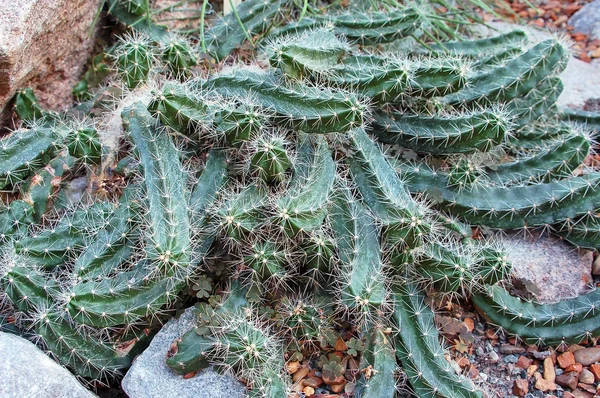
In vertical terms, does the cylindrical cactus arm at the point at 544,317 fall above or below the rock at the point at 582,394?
above

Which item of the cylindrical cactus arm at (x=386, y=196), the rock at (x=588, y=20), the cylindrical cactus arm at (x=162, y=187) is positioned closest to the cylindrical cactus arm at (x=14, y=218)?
the cylindrical cactus arm at (x=162, y=187)

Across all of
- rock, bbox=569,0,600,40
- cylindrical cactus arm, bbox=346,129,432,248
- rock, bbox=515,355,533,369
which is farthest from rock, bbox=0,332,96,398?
rock, bbox=569,0,600,40

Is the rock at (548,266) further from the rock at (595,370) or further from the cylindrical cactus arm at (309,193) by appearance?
the cylindrical cactus arm at (309,193)

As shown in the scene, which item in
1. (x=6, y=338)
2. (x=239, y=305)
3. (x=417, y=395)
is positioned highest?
(x=6, y=338)

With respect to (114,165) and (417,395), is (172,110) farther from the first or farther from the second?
(417,395)

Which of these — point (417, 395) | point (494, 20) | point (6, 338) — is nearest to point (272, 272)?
point (417, 395)

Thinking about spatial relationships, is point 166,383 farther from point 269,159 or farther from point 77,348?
point 269,159

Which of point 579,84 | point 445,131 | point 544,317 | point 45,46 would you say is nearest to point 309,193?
point 445,131
